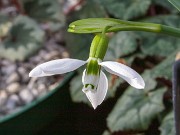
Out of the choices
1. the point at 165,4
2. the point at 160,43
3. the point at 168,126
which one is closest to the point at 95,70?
the point at 168,126

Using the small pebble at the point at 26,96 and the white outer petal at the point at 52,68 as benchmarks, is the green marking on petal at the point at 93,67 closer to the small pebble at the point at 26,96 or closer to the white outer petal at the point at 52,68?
the white outer petal at the point at 52,68

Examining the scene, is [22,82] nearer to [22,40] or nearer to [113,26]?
[22,40]

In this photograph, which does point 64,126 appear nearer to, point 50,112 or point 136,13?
point 50,112

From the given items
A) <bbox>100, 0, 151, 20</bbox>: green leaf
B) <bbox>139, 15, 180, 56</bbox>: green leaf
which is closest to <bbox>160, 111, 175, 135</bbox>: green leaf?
<bbox>139, 15, 180, 56</bbox>: green leaf

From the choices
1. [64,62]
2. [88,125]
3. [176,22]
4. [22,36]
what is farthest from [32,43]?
[64,62]

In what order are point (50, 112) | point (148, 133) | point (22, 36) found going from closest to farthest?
point (148, 133) → point (50, 112) → point (22, 36)

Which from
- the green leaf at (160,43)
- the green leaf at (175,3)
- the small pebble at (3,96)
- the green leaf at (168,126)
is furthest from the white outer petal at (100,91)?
the small pebble at (3,96)

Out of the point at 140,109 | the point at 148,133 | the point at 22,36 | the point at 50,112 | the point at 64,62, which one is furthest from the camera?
the point at 22,36
